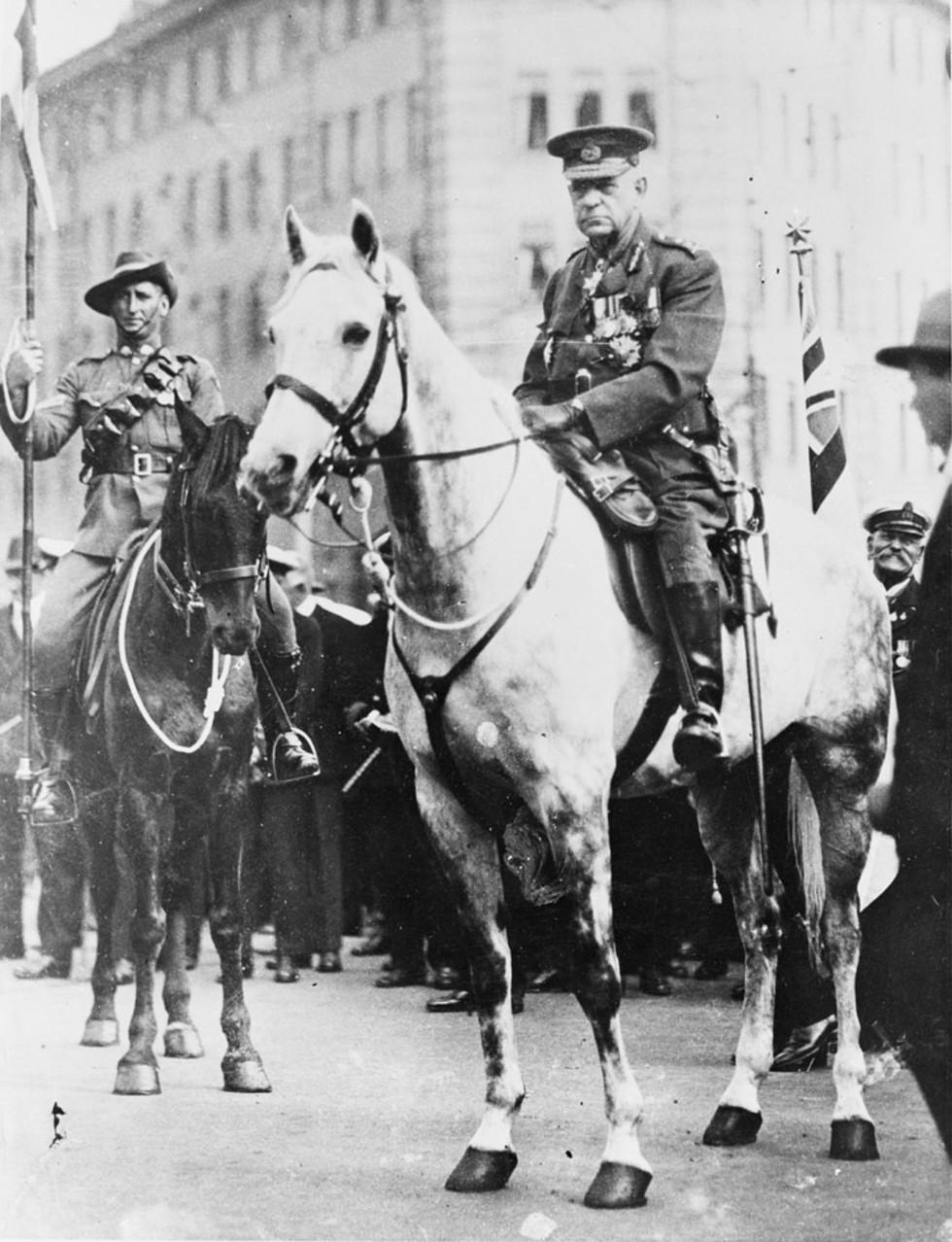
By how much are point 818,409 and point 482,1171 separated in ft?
11.0

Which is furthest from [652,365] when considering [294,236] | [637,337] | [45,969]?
[45,969]

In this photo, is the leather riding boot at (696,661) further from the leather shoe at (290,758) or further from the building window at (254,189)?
the building window at (254,189)

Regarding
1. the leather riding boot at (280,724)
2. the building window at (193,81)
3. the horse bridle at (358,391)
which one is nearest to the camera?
the horse bridle at (358,391)

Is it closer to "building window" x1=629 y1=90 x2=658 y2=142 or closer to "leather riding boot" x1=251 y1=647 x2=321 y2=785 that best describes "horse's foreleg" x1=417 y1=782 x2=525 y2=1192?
"leather riding boot" x1=251 y1=647 x2=321 y2=785

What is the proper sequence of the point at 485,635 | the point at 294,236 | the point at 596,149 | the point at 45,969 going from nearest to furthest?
the point at 294,236
the point at 485,635
the point at 596,149
the point at 45,969

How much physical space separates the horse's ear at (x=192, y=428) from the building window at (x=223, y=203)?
32.9 inches

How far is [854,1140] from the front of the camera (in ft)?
21.1

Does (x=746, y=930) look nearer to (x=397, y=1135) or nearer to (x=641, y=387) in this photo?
(x=397, y=1135)

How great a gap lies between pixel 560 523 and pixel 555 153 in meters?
1.56

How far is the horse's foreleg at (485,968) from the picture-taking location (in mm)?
6184

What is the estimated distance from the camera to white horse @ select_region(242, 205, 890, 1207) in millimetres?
5789

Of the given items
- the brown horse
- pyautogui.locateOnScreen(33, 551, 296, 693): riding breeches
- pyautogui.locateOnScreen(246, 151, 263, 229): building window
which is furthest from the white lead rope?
pyautogui.locateOnScreen(246, 151, 263, 229): building window

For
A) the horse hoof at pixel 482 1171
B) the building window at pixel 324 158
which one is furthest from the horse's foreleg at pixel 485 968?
the building window at pixel 324 158

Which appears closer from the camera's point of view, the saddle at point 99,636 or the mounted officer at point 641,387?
the mounted officer at point 641,387
